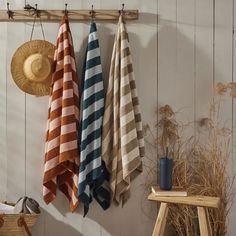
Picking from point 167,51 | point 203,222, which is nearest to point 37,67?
point 167,51

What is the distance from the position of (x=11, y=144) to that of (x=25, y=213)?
415mm

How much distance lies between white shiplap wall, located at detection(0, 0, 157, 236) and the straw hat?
0.09 metres

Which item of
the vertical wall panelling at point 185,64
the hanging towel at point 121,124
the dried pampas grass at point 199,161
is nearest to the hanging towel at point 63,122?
the hanging towel at point 121,124

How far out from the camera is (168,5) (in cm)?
203

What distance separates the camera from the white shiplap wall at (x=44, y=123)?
6.63ft

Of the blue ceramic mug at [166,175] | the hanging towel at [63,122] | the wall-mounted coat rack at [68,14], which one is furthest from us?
the wall-mounted coat rack at [68,14]

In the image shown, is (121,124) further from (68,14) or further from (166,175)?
(68,14)

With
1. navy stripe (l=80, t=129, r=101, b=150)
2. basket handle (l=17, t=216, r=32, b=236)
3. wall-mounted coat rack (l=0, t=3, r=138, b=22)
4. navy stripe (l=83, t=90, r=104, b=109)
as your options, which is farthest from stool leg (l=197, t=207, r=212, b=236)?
wall-mounted coat rack (l=0, t=3, r=138, b=22)

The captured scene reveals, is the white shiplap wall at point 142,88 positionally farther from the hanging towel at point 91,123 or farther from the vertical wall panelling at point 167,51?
the hanging towel at point 91,123

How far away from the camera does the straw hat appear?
1.91 m

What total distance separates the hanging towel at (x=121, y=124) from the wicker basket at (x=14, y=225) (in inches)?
19.2

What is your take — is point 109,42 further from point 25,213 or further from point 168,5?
point 25,213

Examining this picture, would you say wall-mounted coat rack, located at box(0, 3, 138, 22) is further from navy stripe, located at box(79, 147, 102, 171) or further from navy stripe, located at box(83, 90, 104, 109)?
navy stripe, located at box(79, 147, 102, 171)

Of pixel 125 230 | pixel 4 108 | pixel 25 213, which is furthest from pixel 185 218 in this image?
pixel 4 108
